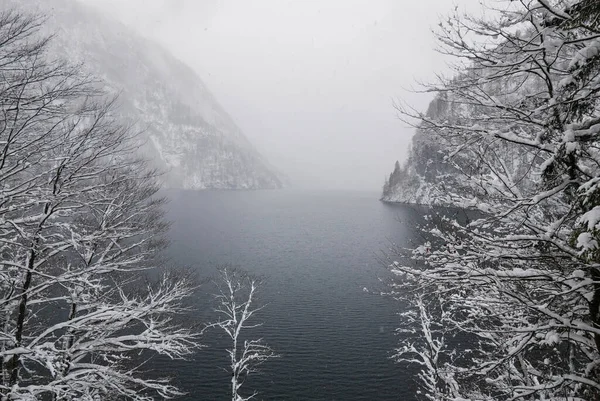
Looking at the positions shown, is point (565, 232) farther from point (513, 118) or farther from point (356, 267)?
point (356, 267)

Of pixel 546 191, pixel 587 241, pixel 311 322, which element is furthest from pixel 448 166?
pixel 587 241

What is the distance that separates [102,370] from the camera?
820cm

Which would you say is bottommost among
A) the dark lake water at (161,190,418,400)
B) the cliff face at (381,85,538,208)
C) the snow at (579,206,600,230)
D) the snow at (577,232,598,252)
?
the dark lake water at (161,190,418,400)

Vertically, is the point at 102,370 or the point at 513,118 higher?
the point at 513,118

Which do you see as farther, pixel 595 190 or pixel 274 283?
pixel 274 283

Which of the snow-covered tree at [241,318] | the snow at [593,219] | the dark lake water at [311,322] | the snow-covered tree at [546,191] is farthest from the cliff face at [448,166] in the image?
the snow-covered tree at [241,318]

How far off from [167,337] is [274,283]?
3149 cm

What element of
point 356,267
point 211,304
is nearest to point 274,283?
point 211,304

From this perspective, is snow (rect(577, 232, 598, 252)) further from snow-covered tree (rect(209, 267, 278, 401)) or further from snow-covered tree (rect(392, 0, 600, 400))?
snow-covered tree (rect(209, 267, 278, 401))

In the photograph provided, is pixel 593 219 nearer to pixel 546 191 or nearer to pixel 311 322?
pixel 546 191

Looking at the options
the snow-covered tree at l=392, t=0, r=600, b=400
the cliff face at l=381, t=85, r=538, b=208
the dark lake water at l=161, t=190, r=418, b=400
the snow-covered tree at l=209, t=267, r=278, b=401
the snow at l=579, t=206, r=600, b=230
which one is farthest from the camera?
the snow-covered tree at l=209, t=267, r=278, b=401

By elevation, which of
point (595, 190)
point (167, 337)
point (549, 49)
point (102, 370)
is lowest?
point (102, 370)

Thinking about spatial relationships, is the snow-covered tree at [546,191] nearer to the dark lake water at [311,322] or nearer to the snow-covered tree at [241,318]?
the dark lake water at [311,322]

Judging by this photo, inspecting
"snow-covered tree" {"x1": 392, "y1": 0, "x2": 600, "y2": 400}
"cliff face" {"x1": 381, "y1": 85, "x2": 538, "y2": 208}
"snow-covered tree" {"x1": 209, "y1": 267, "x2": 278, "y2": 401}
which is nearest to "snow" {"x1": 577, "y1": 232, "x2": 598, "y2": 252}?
"snow-covered tree" {"x1": 392, "y1": 0, "x2": 600, "y2": 400}
